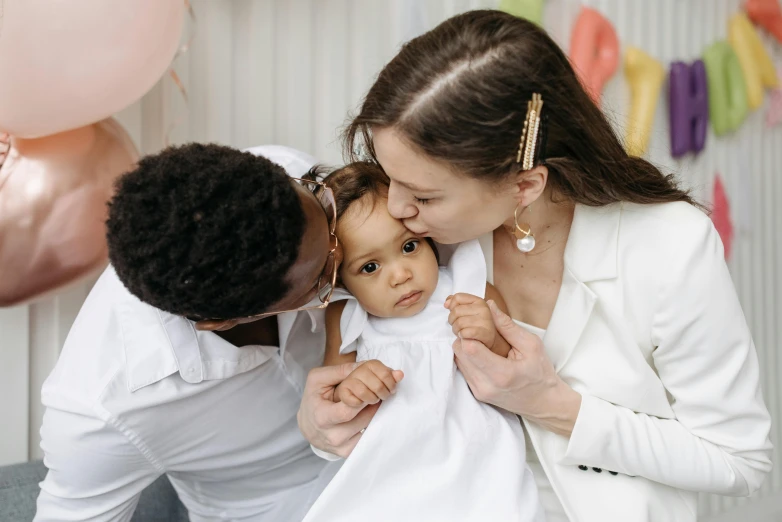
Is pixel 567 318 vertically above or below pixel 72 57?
below

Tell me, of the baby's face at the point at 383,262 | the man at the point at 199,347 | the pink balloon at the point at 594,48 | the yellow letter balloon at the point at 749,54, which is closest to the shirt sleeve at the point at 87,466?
the man at the point at 199,347

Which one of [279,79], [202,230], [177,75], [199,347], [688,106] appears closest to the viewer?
[202,230]

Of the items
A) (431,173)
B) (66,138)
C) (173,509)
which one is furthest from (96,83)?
(173,509)

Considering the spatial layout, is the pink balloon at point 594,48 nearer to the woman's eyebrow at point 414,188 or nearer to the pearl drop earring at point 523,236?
the pearl drop earring at point 523,236

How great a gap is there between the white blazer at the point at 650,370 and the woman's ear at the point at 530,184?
16 centimetres

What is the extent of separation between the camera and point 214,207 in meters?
1.05

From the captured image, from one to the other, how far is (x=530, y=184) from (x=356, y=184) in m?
0.32

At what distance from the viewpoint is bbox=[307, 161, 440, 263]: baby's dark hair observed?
4.61ft

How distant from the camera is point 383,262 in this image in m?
1.41

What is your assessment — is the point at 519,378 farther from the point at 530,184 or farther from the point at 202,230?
the point at 202,230

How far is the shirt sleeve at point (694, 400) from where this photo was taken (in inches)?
53.1

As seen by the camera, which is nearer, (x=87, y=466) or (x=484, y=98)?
(x=484, y=98)

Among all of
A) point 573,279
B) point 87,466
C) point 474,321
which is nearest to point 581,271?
point 573,279

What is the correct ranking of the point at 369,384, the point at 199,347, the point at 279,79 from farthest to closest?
the point at 279,79 → the point at 199,347 → the point at 369,384
